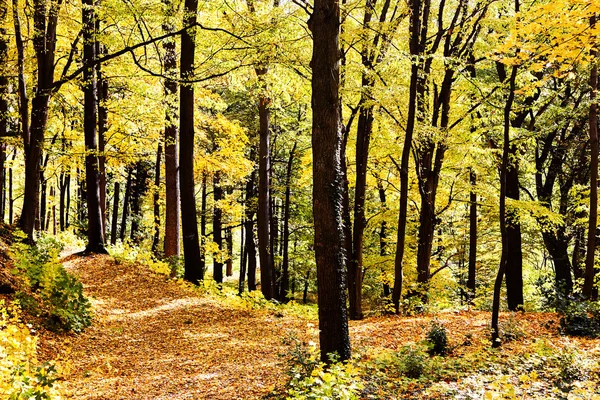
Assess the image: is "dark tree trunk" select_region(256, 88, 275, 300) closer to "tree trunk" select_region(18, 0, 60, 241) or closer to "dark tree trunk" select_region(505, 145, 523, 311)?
"tree trunk" select_region(18, 0, 60, 241)

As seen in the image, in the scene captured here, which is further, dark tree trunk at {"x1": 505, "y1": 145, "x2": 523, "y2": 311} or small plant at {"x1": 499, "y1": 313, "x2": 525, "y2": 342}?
dark tree trunk at {"x1": 505, "y1": 145, "x2": 523, "y2": 311}

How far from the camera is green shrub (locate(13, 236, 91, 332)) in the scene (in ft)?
26.3

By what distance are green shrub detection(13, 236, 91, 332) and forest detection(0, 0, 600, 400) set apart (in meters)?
0.04

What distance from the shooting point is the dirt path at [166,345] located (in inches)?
259

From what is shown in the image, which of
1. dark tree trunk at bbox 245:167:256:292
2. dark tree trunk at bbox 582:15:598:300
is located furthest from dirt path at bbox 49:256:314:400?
dark tree trunk at bbox 245:167:256:292

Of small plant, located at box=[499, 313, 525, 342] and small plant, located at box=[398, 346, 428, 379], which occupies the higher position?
small plant, located at box=[398, 346, 428, 379]

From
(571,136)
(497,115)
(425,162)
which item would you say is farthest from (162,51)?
(571,136)

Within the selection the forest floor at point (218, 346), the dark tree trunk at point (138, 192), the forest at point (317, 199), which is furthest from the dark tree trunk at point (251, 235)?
the forest floor at point (218, 346)

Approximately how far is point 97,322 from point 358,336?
17.1 ft

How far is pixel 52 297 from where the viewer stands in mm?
8406

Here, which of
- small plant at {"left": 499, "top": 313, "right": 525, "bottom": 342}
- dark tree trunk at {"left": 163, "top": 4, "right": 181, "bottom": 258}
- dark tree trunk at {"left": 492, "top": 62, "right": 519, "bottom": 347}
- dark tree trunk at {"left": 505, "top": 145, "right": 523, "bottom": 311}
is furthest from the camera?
dark tree trunk at {"left": 505, "top": 145, "right": 523, "bottom": 311}

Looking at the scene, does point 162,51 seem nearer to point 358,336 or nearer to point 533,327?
point 358,336

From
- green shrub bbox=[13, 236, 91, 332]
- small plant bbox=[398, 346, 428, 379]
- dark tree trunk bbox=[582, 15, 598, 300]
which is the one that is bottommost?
small plant bbox=[398, 346, 428, 379]

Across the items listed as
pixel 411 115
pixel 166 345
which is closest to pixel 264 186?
pixel 411 115
